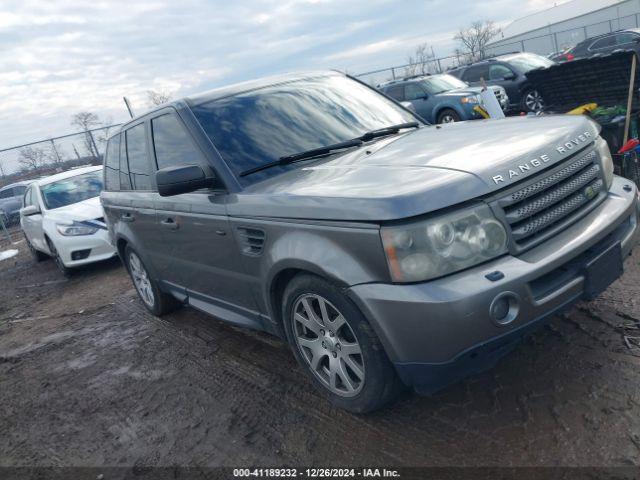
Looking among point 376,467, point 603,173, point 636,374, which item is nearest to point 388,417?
point 376,467

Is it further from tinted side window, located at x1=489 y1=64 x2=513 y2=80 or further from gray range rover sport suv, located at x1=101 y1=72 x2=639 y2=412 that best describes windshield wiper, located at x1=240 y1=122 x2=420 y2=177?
tinted side window, located at x1=489 y1=64 x2=513 y2=80

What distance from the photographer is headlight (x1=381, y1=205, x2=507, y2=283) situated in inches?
89.1

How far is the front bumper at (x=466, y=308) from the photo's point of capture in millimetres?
2209

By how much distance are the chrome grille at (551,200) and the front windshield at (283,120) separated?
138 centimetres

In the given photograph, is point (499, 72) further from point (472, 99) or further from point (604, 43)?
point (604, 43)

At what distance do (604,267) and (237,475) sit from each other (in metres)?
2.15

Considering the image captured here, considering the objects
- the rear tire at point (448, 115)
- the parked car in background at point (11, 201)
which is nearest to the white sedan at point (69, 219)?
the rear tire at point (448, 115)

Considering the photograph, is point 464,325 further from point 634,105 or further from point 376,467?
point 634,105

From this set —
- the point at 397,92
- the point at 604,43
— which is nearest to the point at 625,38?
the point at 604,43

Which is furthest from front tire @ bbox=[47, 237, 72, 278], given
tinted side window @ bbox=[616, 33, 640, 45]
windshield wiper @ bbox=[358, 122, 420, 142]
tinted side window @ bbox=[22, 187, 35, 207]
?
tinted side window @ bbox=[616, 33, 640, 45]

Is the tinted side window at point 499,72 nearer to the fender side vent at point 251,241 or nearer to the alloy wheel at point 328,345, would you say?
the fender side vent at point 251,241

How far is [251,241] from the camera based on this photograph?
3.06 m

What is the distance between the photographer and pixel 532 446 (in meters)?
2.42

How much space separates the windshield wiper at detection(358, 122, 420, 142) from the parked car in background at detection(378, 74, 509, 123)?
9263 millimetres
